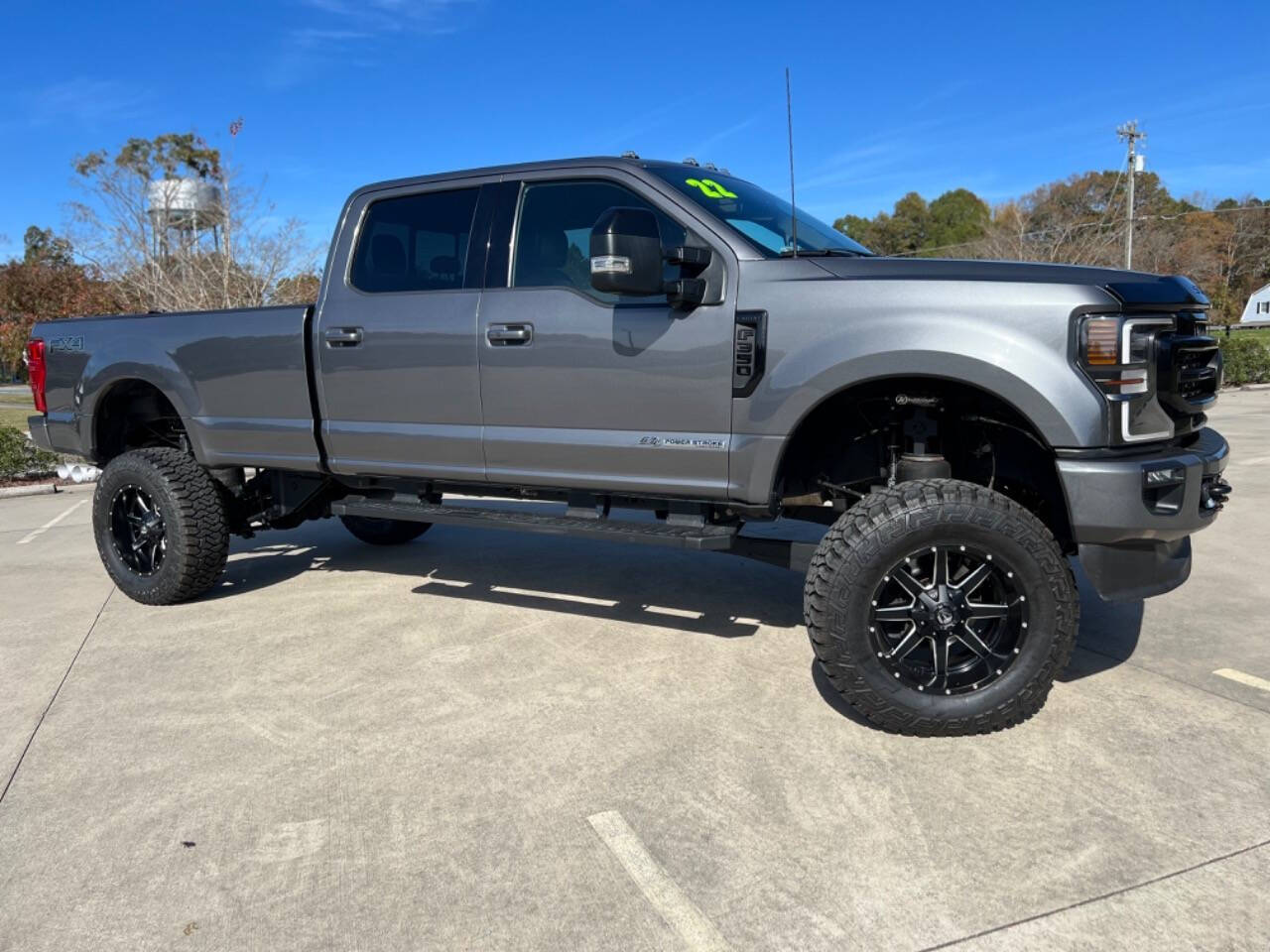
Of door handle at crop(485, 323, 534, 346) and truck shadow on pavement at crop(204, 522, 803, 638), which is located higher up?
door handle at crop(485, 323, 534, 346)

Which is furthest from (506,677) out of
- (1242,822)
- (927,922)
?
(1242,822)

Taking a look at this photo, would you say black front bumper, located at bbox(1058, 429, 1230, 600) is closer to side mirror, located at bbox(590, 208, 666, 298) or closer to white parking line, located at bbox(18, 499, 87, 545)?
side mirror, located at bbox(590, 208, 666, 298)

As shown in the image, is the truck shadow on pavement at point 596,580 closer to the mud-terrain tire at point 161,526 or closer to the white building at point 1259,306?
the mud-terrain tire at point 161,526

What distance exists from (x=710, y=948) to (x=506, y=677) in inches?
74.5

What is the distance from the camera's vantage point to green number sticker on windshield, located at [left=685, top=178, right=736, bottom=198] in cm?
404

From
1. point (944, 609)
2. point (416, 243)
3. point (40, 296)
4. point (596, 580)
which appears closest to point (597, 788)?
point (944, 609)

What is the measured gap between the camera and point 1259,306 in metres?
77.6

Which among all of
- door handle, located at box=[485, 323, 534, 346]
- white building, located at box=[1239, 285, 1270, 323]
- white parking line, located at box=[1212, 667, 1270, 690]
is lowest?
white parking line, located at box=[1212, 667, 1270, 690]

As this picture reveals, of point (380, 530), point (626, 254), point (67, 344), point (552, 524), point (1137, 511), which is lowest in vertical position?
point (380, 530)

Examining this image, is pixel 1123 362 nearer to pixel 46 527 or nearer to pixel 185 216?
pixel 46 527

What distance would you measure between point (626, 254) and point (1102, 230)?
43950mm

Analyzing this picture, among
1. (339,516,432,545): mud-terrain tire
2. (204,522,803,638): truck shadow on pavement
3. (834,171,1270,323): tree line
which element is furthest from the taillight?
(834,171,1270,323): tree line

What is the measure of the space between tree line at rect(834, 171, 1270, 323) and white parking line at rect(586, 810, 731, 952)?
3331 centimetres

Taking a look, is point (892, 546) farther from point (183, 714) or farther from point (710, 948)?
point (183, 714)
